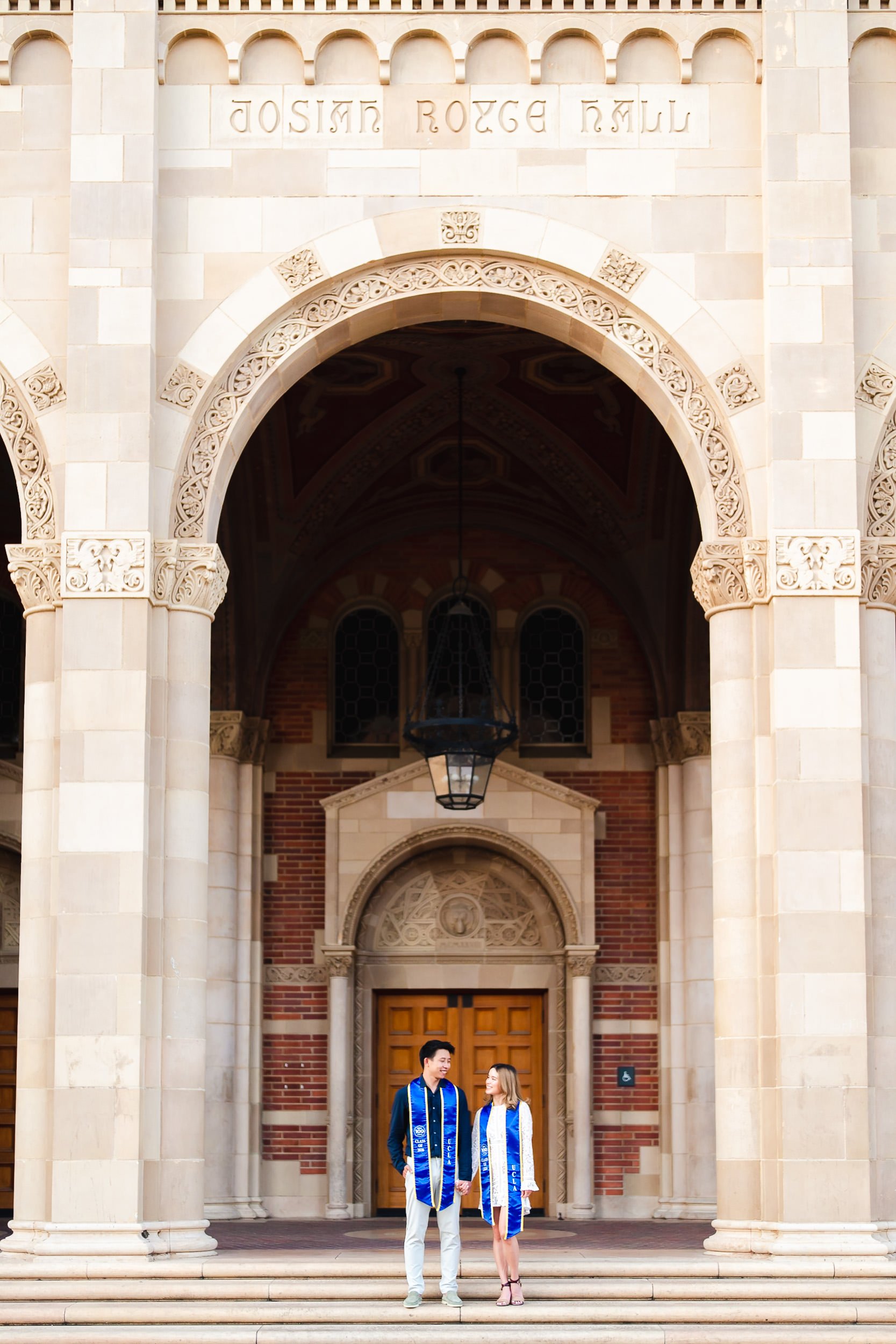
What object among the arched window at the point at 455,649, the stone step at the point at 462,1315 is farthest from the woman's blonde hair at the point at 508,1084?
the arched window at the point at 455,649

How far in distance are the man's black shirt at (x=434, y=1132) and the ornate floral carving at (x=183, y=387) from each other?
15.4 ft

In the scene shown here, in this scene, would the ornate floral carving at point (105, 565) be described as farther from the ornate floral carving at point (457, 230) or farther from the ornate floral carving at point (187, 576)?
the ornate floral carving at point (457, 230)

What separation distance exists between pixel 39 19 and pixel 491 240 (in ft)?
11.1

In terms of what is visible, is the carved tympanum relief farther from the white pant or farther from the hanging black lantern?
the white pant

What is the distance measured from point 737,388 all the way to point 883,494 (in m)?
1.18

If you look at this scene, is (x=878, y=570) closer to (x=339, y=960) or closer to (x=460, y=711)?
(x=460, y=711)

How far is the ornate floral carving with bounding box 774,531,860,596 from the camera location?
475 inches

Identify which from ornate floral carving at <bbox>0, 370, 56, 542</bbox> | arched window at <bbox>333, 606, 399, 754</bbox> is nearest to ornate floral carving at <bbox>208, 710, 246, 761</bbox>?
arched window at <bbox>333, 606, 399, 754</bbox>

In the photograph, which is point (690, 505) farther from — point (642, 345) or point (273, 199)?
point (273, 199)

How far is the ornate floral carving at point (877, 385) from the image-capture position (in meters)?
12.5

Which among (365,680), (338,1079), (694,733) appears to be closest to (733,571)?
(694,733)

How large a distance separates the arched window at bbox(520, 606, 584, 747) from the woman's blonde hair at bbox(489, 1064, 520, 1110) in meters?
7.52

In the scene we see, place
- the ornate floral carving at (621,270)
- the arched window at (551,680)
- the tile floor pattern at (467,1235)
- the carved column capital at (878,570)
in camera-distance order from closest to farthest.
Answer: the carved column capital at (878,570)
the ornate floral carving at (621,270)
the tile floor pattern at (467,1235)
the arched window at (551,680)

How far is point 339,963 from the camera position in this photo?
17094 mm
